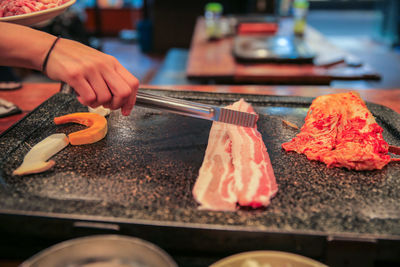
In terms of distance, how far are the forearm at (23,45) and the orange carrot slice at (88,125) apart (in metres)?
0.33

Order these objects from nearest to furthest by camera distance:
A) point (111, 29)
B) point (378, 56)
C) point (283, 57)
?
point (283, 57) → point (378, 56) → point (111, 29)

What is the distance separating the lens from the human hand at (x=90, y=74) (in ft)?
3.45

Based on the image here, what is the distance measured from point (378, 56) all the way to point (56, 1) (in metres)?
7.19

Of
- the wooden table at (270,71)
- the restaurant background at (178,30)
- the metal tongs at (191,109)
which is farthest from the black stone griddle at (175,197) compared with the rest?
the restaurant background at (178,30)

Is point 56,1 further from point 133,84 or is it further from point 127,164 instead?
point 127,164

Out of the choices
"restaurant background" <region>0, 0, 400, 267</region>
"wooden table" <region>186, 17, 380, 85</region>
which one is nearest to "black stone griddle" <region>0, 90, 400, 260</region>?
"wooden table" <region>186, 17, 380, 85</region>

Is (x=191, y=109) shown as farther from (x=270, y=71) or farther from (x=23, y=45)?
(x=270, y=71)

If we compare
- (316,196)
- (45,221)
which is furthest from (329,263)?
(45,221)

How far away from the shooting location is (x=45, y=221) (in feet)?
3.06

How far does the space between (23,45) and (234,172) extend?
31.7 inches

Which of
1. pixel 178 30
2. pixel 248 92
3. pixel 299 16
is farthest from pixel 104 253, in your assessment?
pixel 178 30

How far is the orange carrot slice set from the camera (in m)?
1.33

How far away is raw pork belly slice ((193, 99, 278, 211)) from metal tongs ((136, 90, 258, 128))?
0.09 metres

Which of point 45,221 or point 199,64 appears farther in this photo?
point 199,64
